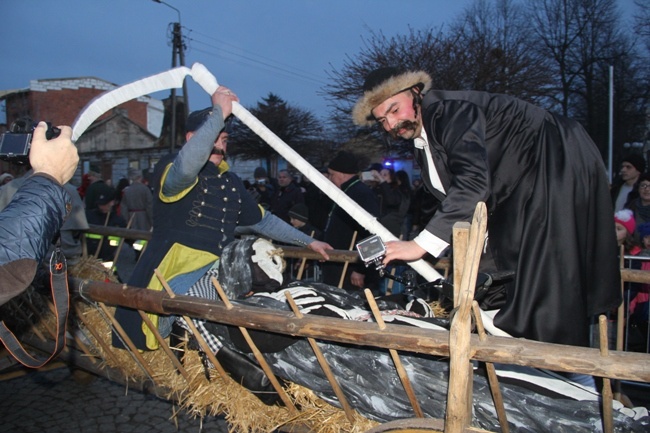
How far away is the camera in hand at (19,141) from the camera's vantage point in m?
2.06

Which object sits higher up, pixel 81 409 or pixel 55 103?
pixel 55 103

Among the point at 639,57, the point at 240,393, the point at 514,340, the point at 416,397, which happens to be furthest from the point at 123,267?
the point at 639,57

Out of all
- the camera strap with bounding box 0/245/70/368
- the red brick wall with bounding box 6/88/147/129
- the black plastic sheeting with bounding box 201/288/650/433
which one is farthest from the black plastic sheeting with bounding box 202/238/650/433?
the red brick wall with bounding box 6/88/147/129

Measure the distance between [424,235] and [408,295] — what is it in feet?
3.45

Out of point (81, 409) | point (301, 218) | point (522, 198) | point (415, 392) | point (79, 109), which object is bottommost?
point (81, 409)

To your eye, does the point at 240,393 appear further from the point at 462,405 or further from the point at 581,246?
the point at 581,246

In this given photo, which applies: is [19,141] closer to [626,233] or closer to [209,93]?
[209,93]

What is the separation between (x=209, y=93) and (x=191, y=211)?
707mm

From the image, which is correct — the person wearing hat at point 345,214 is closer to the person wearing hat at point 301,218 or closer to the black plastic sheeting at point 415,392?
the person wearing hat at point 301,218

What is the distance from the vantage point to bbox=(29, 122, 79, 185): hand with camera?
203 centimetres

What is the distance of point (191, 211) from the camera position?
3.17m

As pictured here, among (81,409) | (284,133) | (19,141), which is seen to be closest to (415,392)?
(19,141)

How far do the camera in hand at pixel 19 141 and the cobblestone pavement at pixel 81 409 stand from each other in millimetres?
1980

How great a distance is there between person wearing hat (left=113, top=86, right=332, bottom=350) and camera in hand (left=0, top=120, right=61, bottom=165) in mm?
800
